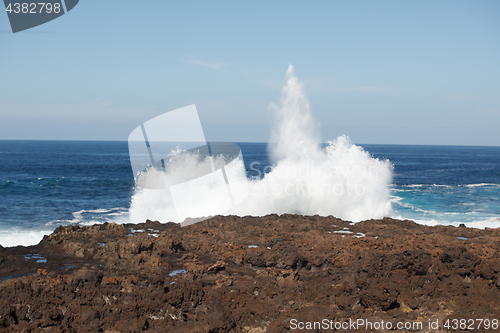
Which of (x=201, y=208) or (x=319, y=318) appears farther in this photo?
(x=201, y=208)

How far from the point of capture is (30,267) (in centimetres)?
905

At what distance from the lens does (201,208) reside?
19.7 meters

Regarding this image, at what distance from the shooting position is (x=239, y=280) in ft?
27.3

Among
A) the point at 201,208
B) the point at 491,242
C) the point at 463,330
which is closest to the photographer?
the point at 463,330

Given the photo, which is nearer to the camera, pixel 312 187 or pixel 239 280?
pixel 239 280

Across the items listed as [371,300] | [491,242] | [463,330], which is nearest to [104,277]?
[371,300]

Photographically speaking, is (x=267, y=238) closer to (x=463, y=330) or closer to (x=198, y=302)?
(x=198, y=302)

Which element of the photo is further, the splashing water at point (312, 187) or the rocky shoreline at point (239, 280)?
the splashing water at point (312, 187)

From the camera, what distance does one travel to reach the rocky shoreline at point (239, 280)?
650 centimetres

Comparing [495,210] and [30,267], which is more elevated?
[30,267]

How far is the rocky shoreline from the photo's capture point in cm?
650

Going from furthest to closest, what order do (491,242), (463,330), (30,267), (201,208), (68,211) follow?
(68,211) → (201,208) → (491,242) → (30,267) → (463,330)

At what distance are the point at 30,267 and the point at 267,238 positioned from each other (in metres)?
6.39

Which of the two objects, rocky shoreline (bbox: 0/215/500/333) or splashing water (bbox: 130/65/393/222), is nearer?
rocky shoreline (bbox: 0/215/500/333)
